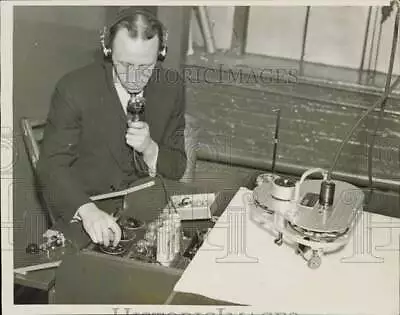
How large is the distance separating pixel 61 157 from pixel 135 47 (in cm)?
16

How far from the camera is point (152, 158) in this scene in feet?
Answer: 2.70

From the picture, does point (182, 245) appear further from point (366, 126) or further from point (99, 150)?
point (366, 126)

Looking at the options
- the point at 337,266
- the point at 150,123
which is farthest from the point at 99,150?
the point at 337,266

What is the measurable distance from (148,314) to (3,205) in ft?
0.74

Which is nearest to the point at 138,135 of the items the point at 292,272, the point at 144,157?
the point at 144,157

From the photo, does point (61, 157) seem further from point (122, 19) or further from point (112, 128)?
point (122, 19)

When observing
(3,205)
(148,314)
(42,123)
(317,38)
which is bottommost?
(148,314)

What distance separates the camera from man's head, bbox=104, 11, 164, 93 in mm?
789

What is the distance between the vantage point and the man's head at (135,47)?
79cm

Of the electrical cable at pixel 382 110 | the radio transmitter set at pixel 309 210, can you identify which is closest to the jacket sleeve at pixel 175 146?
the radio transmitter set at pixel 309 210

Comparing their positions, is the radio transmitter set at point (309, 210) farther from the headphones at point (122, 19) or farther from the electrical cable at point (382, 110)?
the headphones at point (122, 19)

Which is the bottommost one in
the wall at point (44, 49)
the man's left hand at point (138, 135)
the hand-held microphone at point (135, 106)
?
the man's left hand at point (138, 135)

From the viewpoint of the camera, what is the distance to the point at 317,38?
817mm

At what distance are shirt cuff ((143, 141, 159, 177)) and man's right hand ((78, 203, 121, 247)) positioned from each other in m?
0.08
